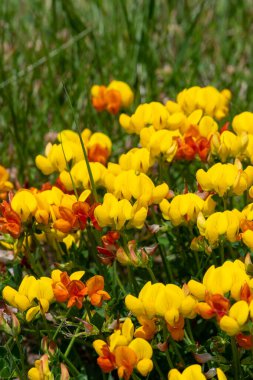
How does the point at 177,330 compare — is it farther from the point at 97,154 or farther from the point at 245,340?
the point at 97,154

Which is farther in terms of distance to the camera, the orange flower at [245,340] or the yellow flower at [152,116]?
the yellow flower at [152,116]

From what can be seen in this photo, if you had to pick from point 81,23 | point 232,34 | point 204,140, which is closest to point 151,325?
point 204,140

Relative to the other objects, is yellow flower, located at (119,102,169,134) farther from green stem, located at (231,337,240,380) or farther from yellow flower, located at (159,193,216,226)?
green stem, located at (231,337,240,380)

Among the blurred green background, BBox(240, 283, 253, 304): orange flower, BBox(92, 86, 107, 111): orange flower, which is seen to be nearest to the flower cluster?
BBox(240, 283, 253, 304): orange flower

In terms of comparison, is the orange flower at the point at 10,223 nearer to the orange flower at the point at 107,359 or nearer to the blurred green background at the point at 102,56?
the orange flower at the point at 107,359

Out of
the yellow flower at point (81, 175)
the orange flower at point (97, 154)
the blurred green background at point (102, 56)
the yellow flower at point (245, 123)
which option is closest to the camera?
the yellow flower at point (81, 175)

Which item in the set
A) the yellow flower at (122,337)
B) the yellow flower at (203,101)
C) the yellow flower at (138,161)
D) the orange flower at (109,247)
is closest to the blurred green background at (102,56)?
the yellow flower at (203,101)

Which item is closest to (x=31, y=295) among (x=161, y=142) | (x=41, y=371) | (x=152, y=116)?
(x=41, y=371)
